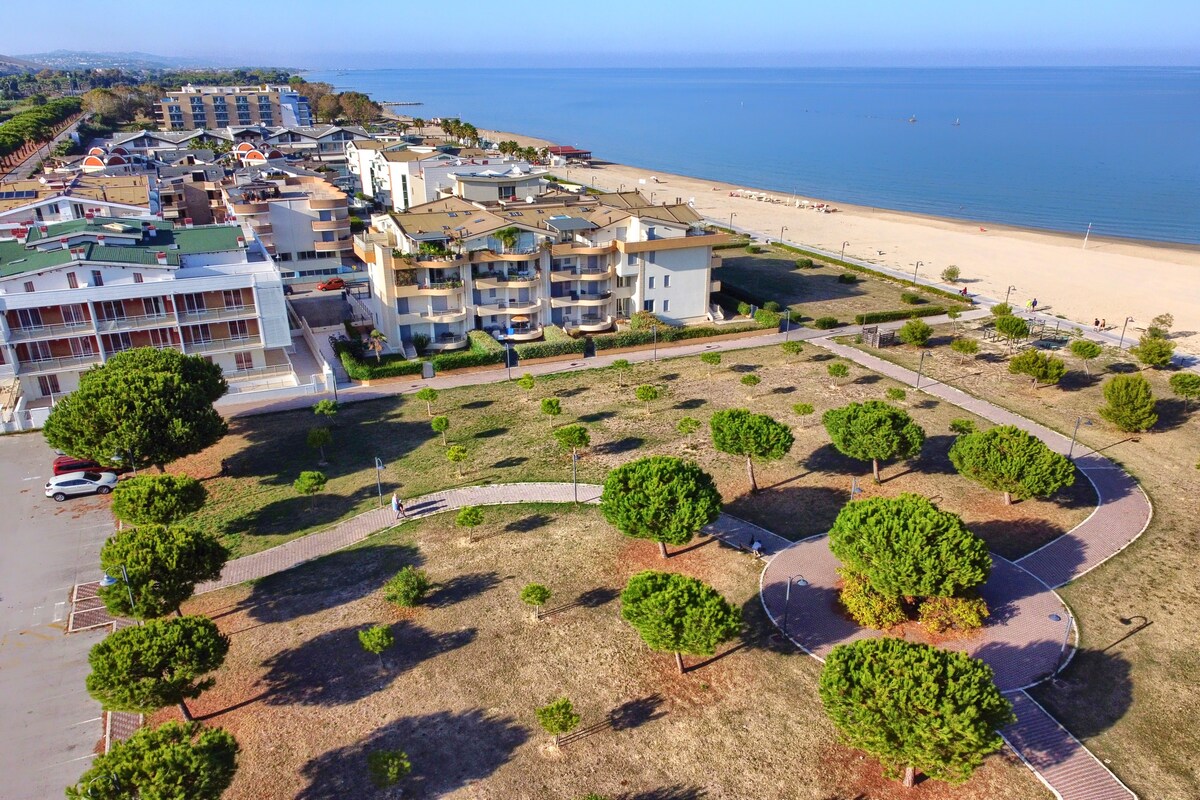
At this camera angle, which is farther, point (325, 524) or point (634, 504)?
point (325, 524)

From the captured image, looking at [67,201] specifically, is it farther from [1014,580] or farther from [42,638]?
[1014,580]

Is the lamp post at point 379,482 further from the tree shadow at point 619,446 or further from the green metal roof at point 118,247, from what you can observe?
the green metal roof at point 118,247

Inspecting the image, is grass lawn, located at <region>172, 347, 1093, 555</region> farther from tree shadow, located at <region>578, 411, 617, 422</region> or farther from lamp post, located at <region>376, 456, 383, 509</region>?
lamp post, located at <region>376, 456, 383, 509</region>

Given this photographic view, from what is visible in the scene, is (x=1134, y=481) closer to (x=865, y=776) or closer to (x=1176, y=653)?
(x=1176, y=653)

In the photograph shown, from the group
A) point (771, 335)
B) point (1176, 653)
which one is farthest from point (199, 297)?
point (1176, 653)

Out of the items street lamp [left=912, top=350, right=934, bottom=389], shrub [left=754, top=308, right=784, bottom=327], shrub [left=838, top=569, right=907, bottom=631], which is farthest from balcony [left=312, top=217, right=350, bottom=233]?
shrub [left=838, top=569, right=907, bottom=631]

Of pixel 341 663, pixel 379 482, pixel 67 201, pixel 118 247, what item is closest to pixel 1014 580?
pixel 341 663

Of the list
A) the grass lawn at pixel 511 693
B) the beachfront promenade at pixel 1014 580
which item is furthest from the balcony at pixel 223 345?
the grass lawn at pixel 511 693
